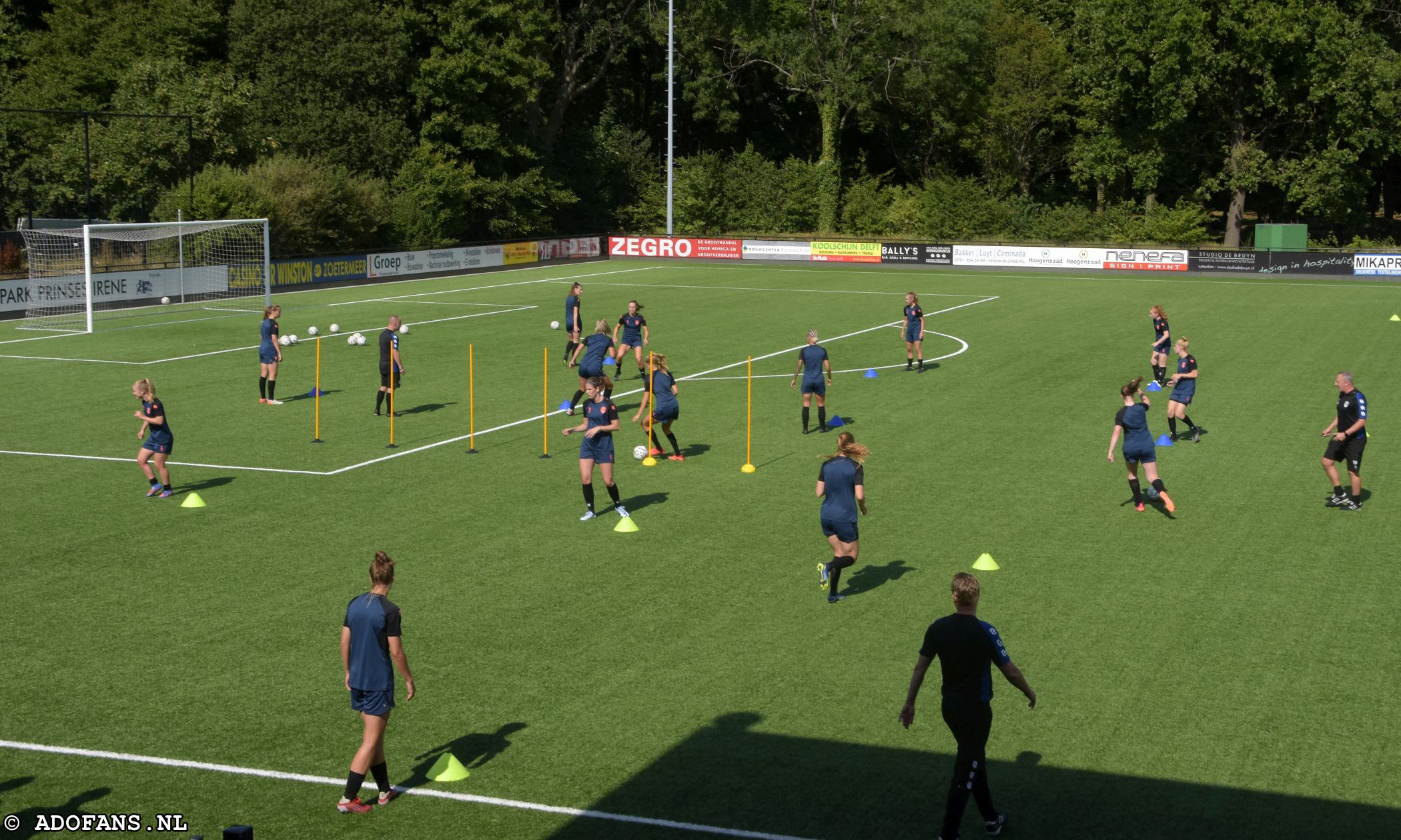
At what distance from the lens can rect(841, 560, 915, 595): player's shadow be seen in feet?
50.4

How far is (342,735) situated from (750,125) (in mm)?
82164

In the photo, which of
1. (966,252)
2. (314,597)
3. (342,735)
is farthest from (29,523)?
(966,252)

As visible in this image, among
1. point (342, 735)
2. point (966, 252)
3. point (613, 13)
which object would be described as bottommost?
point (342, 735)

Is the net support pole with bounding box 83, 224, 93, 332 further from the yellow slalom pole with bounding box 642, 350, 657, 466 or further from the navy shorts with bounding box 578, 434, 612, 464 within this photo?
the navy shorts with bounding box 578, 434, 612, 464

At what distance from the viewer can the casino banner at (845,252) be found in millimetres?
66438

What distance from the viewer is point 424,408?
2727cm

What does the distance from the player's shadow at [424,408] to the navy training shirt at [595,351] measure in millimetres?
3591

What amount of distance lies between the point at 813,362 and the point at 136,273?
3002 centimetres

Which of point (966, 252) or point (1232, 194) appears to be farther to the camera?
point (1232, 194)

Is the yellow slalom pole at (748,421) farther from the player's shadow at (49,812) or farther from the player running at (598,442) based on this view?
the player's shadow at (49,812)

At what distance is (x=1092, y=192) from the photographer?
8381 centimetres

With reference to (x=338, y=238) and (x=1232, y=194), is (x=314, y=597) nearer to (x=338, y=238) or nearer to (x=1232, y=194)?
(x=338, y=238)

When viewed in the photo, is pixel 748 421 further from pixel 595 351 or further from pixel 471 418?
pixel 471 418

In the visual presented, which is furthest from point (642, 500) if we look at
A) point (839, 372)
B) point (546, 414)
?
point (839, 372)
